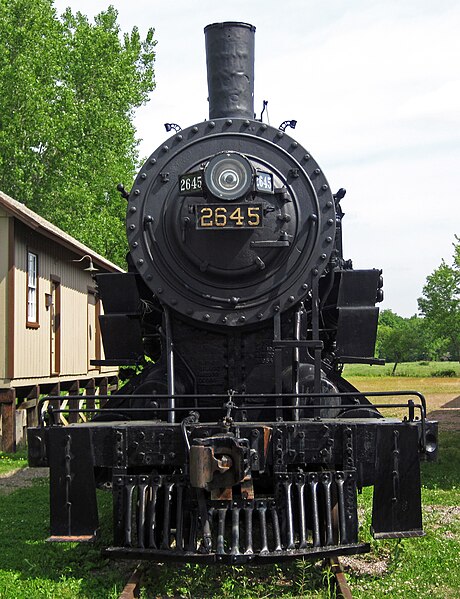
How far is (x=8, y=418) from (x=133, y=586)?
7.90 m

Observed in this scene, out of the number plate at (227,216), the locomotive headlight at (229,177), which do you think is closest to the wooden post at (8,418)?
the number plate at (227,216)

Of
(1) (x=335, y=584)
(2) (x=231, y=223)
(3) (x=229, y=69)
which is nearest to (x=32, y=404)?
(3) (x=229, y=69)

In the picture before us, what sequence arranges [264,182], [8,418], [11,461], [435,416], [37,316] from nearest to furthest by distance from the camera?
[264,182] < [11,461] < [8,418] < [37,316] < [435,416]

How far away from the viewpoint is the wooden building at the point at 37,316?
1259cm

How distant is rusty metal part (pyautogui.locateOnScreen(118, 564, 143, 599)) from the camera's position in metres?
4.87

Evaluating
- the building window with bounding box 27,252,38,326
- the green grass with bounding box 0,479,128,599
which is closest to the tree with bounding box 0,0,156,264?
the building window with bounding box 27,252,38,326

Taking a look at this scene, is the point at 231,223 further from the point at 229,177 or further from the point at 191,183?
the point at 191,183

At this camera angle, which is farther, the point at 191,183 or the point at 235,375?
the point at 235,375

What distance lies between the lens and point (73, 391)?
1725 cm

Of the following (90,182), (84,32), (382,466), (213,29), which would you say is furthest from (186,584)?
(84,32)

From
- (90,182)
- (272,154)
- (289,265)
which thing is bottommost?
(289,265)

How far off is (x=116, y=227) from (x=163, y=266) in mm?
19374

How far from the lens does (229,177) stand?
5.84 meters

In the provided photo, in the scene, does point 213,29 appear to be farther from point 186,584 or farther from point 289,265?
→ point 186,584
